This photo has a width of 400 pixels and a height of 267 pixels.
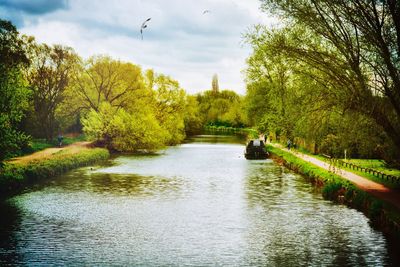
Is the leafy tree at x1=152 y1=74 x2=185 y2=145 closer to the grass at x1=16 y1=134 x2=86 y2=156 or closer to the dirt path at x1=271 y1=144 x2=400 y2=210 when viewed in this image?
the grass at x1=16 y1=134 x2=86 y2=156

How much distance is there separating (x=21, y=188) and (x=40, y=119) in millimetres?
31657

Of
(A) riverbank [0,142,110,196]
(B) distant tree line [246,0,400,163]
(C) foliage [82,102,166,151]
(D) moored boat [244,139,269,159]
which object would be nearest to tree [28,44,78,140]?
(C) foliage [82,102,166,151]

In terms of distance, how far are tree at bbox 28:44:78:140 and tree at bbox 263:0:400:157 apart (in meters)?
44.0

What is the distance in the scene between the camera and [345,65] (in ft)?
78.9

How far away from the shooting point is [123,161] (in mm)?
52125

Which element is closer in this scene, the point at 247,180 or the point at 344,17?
the point at 344,17

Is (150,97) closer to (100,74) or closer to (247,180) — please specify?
(100,74)

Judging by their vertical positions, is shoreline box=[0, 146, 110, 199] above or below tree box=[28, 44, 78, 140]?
below

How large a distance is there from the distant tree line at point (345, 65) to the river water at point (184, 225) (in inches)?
178

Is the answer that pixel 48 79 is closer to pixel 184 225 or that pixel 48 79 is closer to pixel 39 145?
pixel 39 145

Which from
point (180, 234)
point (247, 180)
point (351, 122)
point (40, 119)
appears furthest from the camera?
point (40, 119)

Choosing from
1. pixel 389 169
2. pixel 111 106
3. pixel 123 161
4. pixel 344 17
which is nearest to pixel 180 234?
pixel 344 17

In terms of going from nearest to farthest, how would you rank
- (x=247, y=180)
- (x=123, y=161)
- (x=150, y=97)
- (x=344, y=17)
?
(x=344, y=17) < (x=247, y=180) < (x=123, y=161) < (x=150, y=97)

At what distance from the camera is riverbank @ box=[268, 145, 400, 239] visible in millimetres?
21020
